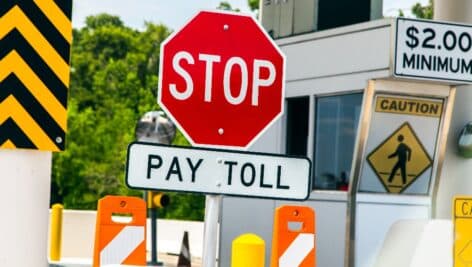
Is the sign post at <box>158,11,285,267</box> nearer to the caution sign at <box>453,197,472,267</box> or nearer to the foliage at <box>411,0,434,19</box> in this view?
the caution sign at <box>453,197,472,267</box>

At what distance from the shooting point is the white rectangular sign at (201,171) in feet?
20.6

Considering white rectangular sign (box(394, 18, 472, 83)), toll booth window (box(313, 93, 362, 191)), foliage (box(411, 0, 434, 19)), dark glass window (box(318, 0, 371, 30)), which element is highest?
foliage (box(411, 0, 434, 19))

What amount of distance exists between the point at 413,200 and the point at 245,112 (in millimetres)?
6079

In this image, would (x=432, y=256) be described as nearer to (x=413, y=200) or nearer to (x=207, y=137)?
(x=413, y=200)

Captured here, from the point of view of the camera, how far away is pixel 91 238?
89.1 ft

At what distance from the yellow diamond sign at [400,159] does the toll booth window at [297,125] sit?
1145mm

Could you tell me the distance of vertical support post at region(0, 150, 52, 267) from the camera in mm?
Answer: 6070

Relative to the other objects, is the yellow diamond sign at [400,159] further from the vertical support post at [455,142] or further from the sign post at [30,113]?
the sign post at [30,113]

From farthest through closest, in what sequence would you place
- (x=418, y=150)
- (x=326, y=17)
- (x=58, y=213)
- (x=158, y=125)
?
(x=158, y=125) < (x=58, y=213) < (x=326, y=17) < (x=418, y=150)

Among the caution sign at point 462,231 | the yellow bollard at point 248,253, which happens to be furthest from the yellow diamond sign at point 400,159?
the yellow bollard at point 248,253

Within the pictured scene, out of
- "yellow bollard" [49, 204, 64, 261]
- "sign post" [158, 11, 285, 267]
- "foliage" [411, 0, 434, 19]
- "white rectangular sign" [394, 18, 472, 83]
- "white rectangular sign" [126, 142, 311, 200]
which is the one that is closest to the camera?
"white rectangular sign" [126, 142, 311, 200]

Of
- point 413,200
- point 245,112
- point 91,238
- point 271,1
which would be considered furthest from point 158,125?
point 245,112

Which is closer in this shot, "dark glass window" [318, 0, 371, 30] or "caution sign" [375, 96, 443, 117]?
"caution sign" [375, 96, 443, 117]

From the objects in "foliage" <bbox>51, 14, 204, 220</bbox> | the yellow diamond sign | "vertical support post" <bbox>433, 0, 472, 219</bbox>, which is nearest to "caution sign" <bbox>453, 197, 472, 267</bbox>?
the yellow diamond sign
